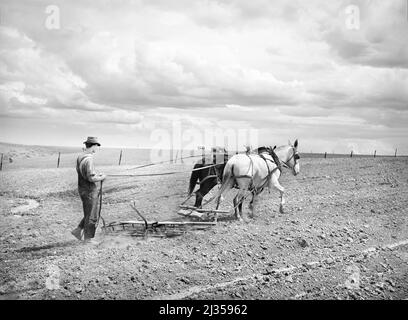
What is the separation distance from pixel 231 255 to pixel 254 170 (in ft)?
9.42

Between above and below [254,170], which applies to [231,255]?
below

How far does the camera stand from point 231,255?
705cm

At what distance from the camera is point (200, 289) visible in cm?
589

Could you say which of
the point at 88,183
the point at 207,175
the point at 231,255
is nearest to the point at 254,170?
the point at 207,175

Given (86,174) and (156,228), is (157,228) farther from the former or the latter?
(86,174)

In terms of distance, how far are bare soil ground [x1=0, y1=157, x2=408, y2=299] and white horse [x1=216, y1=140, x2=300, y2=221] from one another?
73 cm

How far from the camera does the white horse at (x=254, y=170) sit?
30.0 feet

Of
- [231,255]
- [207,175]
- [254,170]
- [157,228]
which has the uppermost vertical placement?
[254,170]

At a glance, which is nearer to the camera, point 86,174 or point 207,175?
point 86,174

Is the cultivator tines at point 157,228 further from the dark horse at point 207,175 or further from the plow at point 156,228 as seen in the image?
the dark horse at point 207,175

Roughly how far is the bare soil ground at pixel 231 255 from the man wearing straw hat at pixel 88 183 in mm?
435
